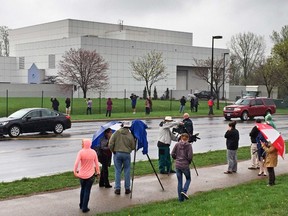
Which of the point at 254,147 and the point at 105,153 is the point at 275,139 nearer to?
the point at 254,147

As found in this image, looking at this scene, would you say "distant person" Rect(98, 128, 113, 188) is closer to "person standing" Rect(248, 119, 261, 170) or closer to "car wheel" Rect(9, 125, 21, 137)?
"person standing" Rect(248, 119, 261, 170)

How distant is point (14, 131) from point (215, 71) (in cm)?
4588

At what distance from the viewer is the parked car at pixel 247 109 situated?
36.8 m

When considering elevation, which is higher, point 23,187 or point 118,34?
point 118,34

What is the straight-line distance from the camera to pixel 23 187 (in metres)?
10.7

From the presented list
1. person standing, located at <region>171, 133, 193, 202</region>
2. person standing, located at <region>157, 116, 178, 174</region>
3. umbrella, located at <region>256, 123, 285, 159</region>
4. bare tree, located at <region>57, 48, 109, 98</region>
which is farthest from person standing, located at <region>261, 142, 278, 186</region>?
bare tree, located at <region>57, 48, 109, 98</region>

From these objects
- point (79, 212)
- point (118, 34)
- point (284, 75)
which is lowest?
point (79, 212)

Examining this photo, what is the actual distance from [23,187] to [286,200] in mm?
5887

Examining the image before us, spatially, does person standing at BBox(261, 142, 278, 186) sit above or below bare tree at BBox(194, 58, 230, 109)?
below

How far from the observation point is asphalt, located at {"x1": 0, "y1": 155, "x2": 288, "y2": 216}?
8828 mm

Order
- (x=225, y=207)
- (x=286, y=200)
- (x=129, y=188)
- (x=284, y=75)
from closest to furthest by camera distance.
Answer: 1. (x=225, y=207)
2. (x=286, y=200)
3. (x=129, y=188)
4. (x=284, y=75)

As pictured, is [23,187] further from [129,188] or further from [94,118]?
[94,118]

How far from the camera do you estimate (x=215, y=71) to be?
212 ft

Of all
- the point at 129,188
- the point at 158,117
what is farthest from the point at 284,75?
the point at 129,188
